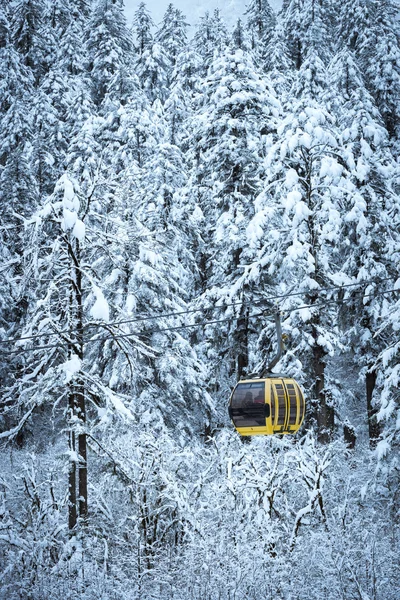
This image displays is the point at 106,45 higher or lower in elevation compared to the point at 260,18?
lower

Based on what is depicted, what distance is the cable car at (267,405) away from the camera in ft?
40.3

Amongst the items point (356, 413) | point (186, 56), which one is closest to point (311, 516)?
point (356, 413)

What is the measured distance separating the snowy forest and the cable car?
5.17ft

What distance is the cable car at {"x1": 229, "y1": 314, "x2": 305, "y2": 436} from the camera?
12289 mm

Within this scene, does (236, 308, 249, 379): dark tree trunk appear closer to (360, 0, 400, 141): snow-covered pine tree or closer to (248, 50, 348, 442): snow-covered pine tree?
(248, 50, 348, 442): snow-covered pine tree

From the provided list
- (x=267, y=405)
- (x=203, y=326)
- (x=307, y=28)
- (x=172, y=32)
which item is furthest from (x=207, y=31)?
(x=267, y=405)

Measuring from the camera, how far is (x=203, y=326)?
24375mm

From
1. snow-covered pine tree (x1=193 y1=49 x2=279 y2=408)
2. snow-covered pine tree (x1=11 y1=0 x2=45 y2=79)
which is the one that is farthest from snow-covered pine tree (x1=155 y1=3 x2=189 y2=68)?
snow-covered pine tree (x1=193 y1=49 x2=279 y2=408)

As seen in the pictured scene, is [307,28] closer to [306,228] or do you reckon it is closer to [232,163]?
[232,163]

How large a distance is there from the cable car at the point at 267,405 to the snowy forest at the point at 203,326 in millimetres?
1575

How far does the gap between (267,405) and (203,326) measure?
12.3 m

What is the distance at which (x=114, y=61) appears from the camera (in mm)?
39688

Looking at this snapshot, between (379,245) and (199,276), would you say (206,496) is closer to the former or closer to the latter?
(379,245)

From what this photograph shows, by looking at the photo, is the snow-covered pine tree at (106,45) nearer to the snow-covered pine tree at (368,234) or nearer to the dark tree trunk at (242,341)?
the snow-covered pine tree at (368,234)
